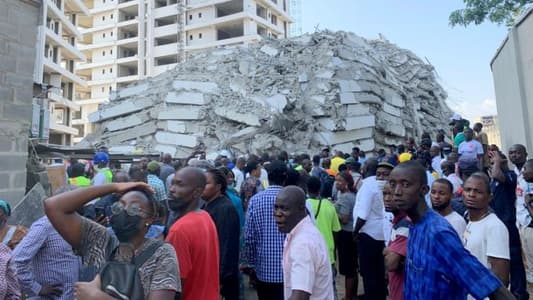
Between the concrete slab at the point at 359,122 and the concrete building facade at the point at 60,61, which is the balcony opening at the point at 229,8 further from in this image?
the concrete slab at the point at 359,122

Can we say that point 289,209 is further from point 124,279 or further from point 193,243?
point 124,279

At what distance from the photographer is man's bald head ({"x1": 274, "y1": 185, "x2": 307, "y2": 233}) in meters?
2.67

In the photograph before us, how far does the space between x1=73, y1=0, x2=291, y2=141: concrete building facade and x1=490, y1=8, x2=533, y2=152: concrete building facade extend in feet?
115

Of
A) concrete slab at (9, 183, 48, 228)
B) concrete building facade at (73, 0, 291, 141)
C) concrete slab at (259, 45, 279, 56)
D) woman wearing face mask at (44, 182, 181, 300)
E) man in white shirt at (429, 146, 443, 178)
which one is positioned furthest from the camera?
concrete building facade at (73, 0, 291, 141)

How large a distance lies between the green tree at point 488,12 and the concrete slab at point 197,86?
9.76m

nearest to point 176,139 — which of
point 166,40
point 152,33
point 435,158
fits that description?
→ point 435,158

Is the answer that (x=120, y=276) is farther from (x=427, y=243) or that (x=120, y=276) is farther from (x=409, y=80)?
(x=409, y=80)

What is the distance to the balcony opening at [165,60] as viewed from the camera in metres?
45.7

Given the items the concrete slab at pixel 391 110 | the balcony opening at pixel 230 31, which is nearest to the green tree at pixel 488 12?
the concrete slab at pixel 391 110

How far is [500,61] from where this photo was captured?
836 cm

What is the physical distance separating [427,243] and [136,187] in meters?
1.46

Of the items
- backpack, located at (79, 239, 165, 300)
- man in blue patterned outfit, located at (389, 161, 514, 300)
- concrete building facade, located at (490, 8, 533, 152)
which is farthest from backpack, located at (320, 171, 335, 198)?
backpack, located at (79, 239, 165, 300)

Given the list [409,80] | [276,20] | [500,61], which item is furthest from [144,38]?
[500,61]

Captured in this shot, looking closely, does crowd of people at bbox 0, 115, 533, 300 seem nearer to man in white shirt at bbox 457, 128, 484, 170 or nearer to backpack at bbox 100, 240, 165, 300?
backpack at bbox 100, 240, 165, 300
